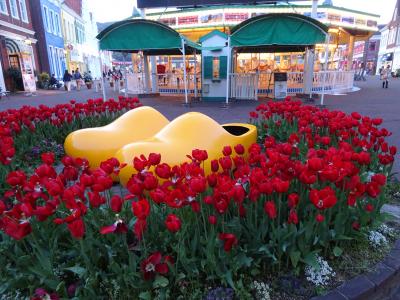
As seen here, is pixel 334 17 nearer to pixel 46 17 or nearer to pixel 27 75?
pixel 27 75

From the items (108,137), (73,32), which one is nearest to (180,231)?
(108,137)

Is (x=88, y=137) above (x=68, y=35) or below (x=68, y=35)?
below

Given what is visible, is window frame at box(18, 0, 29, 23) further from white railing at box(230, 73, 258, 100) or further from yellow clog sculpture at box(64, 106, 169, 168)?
yellow clog sculpture at box(64, 106, 169, 168)

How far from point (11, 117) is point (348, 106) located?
10375 millimetres

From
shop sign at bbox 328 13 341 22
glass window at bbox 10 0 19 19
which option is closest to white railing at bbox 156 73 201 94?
shop sign at bbox 328 13 341 22

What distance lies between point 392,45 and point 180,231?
5683cm

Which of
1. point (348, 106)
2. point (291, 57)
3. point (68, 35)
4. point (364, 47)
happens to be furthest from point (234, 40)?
point (364, 47)

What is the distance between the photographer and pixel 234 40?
10188 millimetres

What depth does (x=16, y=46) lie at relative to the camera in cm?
2047

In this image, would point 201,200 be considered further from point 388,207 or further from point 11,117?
point 11,117

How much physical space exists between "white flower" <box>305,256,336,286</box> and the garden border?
Result: 80mm

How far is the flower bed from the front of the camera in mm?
1721

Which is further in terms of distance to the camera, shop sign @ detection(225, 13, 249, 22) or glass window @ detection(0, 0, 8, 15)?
glass window @ detection(0, 0, 8, 15)

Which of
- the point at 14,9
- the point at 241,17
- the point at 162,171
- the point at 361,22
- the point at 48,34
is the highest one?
the point at 14,9
